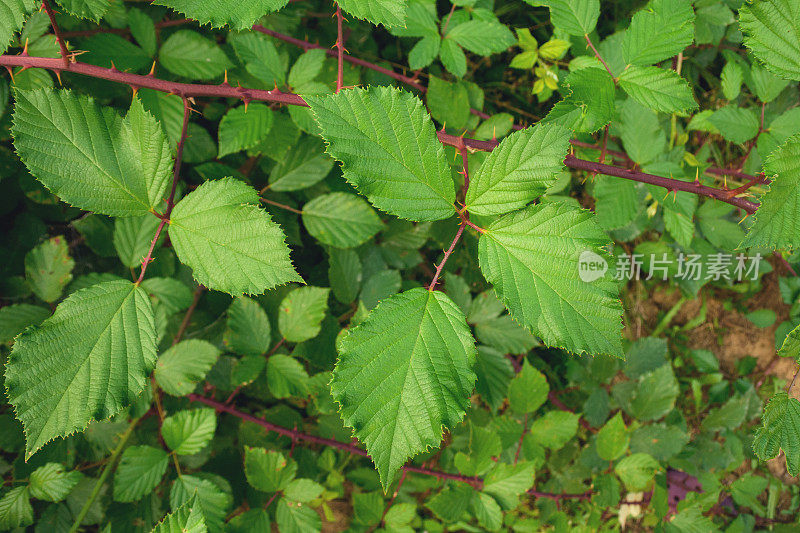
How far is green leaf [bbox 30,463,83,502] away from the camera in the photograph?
52.8 inches

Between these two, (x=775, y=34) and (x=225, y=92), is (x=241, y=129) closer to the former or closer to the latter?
(x=225, y=92)

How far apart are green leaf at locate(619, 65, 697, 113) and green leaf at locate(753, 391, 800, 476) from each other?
760mm

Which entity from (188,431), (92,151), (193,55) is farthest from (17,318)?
(193,55)

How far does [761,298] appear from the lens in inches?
105

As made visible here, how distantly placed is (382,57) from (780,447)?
6.26ft

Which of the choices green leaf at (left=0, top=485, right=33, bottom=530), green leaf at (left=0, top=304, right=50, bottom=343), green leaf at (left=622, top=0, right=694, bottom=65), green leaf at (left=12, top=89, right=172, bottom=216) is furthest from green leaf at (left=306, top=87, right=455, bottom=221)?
green leaf at (left=0, top=485, right=33, bottom=530)

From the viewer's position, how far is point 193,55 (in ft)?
4.71

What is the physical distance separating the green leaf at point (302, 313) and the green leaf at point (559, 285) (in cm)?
72

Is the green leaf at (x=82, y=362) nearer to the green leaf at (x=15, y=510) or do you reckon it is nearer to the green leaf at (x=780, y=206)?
the green leaf at (x=15, y=510)

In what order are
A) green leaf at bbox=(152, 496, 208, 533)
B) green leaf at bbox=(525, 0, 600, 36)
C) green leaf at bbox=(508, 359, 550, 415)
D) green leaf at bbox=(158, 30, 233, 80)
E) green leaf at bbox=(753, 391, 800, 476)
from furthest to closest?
green leaf at bbox=(508, 359, 550, 415) → green leaf at bbox=(158, 30, 233, 80) → green leaf at bbox=(525, 0, 600, 36) → green leaf at bbox=(753, 391, 800, 476) → green leaf at bbox=(152, 496, 208, 533)

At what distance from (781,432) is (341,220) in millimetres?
1343

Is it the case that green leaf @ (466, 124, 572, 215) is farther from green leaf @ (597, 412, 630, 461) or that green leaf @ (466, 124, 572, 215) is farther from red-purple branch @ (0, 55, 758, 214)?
green leaf @ (597, 412, 630, 461)

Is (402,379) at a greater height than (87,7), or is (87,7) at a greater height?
(87,7)

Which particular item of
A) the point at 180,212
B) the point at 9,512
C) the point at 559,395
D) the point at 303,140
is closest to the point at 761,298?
the point at 559,395
